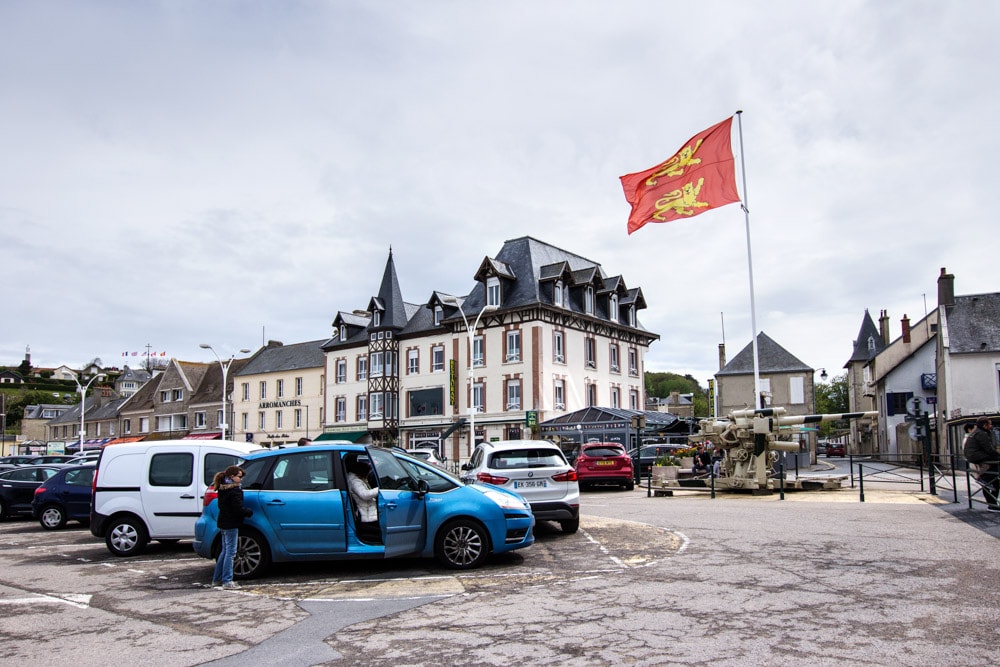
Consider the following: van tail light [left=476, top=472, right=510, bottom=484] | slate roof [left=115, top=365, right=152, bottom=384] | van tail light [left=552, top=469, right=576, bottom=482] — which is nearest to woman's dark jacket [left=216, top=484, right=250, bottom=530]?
van tail light [left=476, top=472, right=510, bottom=484]

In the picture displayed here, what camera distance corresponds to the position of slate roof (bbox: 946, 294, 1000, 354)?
37.9 meters

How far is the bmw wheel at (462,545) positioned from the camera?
9.95m

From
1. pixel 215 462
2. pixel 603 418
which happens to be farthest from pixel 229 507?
pixel 603 418

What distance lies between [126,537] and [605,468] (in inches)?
609

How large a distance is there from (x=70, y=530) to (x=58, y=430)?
8539 centimetres

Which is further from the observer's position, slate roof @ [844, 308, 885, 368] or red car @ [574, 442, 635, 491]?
slate roof @ [844, 308, 885, 368]

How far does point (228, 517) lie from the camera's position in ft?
30.0

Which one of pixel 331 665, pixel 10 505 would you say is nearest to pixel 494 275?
pixel 10 505

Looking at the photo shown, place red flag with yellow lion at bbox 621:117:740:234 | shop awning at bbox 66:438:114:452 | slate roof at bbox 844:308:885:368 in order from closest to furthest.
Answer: red flag with yellow lion at bbox 621:117:740:234 → shop awning at bbox 66:438:114:452 → slate roof at bbox 844:308:885:368

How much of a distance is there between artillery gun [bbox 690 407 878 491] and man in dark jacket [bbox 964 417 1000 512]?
6235 mm

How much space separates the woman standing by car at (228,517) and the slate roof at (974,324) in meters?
38.4

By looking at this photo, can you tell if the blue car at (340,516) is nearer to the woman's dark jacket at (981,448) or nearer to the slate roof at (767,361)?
the woman's dark jacket at (981,448)

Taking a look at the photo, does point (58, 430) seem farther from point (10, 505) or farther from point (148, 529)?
point (148, 529)

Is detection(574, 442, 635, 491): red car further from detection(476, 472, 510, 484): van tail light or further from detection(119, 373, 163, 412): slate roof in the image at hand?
detection(119, 373, 163, 412): slate roof
